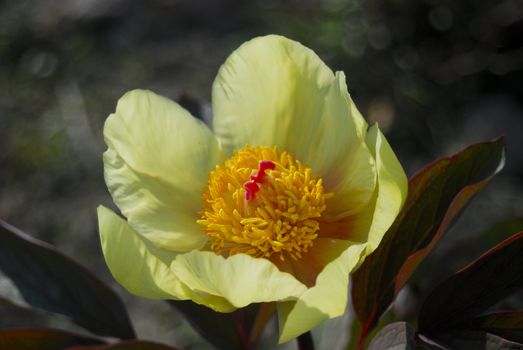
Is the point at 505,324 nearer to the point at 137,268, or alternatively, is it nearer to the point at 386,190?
the point at 386,190

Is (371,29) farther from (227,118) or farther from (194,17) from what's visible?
(227,118)

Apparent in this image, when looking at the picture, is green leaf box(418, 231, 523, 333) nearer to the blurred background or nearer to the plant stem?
the plant stem

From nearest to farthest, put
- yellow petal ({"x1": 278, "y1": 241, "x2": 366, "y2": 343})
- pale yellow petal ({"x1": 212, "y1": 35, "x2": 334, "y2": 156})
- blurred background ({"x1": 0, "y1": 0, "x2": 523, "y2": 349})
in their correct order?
1. yellow petal ({"x1": 278, "y1": 241, "x2": 366, "y2": 343})
2. pale yellow petal ({"x1": 212, "y1": 35, "x2": 334, "y2": 156})
3. blurred background ({"x1": 0, "y1": 0, "x2": 523, "y2": 349})

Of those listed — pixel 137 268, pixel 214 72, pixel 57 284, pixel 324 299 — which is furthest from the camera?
pixel 214 72

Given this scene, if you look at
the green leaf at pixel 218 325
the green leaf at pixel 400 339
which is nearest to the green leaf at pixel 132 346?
the green leaf at pixel 218 325

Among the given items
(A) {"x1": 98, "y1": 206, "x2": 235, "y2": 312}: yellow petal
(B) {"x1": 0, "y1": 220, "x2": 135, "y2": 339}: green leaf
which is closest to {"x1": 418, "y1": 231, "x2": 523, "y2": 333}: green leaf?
(A) {"x1": 98, "y1": 206, "x2": 235, "y2": 312}: yellow petal

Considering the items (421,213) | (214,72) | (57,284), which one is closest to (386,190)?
(421,213)
